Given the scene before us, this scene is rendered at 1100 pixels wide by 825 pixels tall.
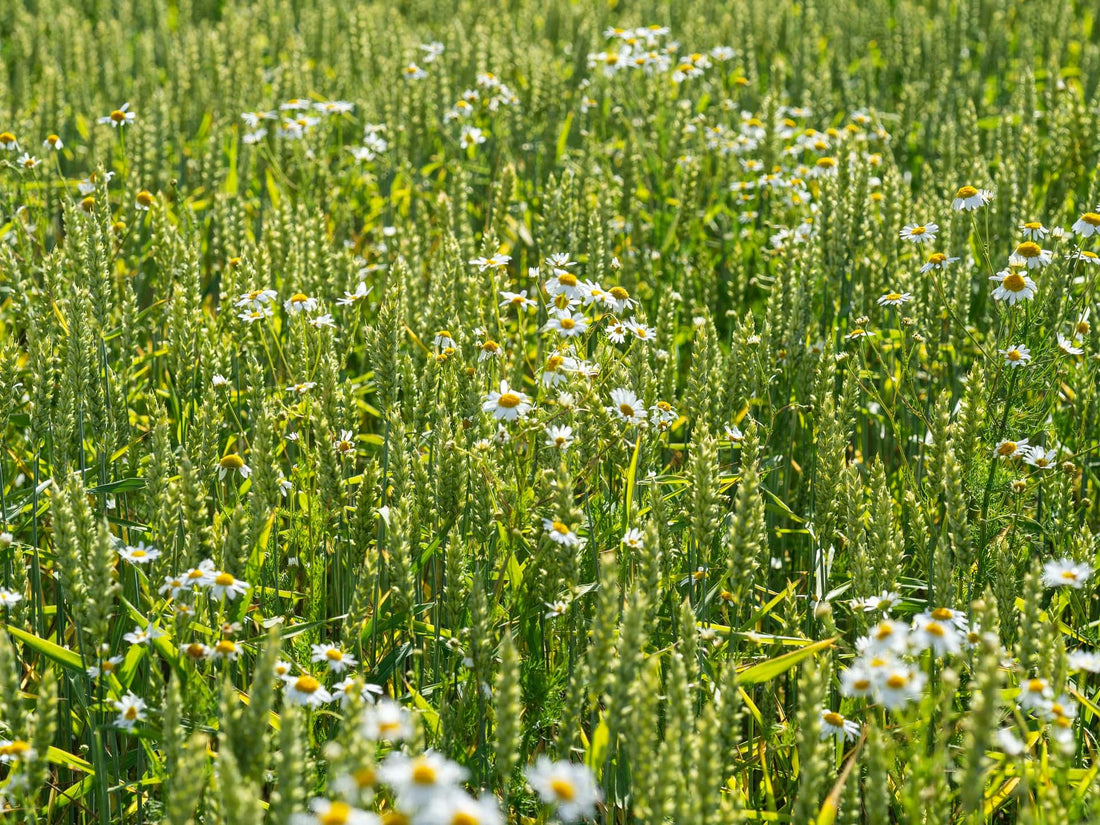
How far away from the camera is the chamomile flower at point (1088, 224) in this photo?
383 cm

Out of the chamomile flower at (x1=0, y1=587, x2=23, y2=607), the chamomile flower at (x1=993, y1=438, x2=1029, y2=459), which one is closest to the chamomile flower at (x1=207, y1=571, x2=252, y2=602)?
the chamomile flower at (x1=0, y1=587, x2=23, y2=607)

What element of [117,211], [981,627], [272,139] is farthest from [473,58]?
[981,627]

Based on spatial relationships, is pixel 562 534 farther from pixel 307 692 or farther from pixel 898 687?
pixel 898 687

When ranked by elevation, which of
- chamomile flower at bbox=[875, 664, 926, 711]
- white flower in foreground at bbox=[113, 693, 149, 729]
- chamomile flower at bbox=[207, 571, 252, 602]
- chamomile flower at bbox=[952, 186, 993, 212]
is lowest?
white flower in foreground at bbox=[113, 693, 149, 729]

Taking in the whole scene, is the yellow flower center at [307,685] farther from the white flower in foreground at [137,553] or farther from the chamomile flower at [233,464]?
the chamomile flower at [233,464]

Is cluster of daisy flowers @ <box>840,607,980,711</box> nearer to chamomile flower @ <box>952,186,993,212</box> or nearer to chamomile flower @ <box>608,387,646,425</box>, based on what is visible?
chamomile flower @ <box>608,387,646,425</box>

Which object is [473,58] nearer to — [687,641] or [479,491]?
[479,491]

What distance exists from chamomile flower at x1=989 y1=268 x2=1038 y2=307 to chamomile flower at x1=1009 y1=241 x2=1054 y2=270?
138mm

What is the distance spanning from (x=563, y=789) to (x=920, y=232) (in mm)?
3146

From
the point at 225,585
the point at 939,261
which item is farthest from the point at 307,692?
the point at 939,261

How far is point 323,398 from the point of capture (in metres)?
2.97

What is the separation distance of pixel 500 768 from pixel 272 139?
460 centimetres

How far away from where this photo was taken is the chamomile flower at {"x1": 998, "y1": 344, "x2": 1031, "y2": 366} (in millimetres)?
3411

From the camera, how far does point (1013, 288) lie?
3.44 meters
